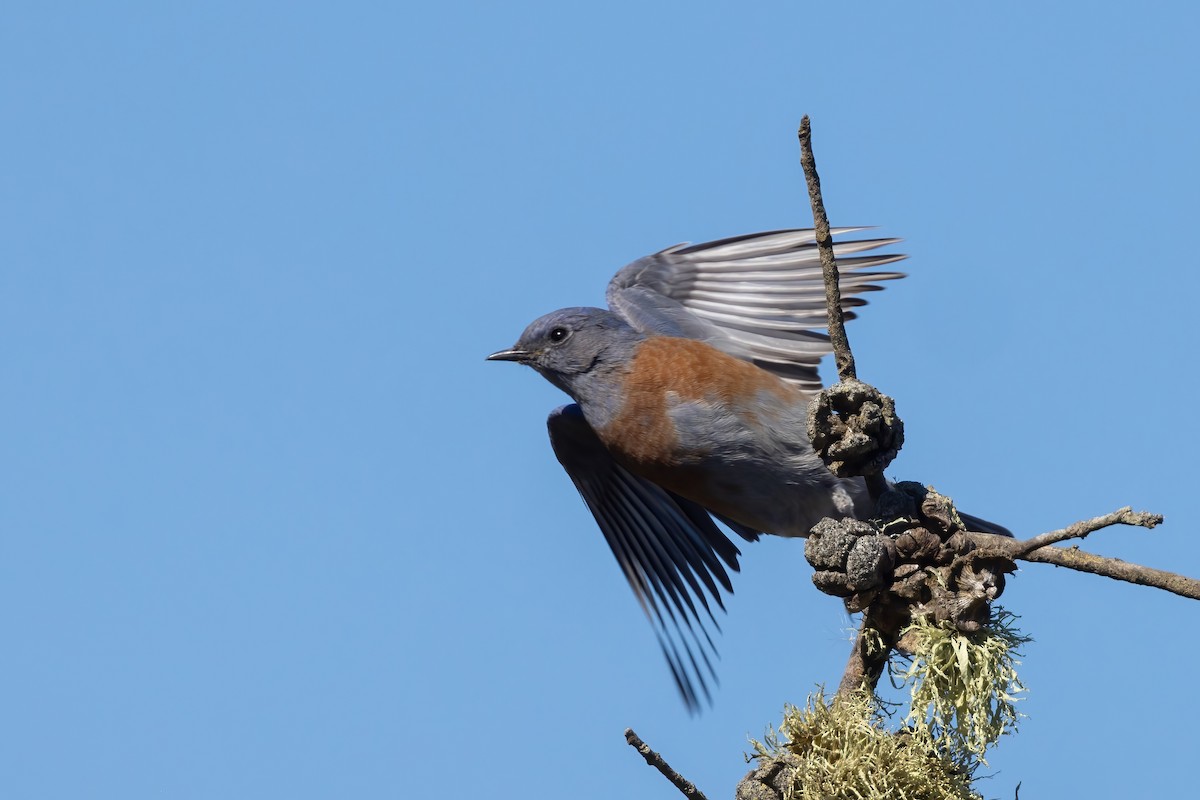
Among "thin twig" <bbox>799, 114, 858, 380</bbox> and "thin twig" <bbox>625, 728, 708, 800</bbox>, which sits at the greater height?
"thin twig" <bbox>799, 114, 858, 380</bbox>

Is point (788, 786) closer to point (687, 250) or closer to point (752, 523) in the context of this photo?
point (752, 523)

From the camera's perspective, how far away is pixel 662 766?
12.4 ft

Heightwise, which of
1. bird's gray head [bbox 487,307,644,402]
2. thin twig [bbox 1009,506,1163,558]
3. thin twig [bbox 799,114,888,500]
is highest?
bird's gray head [bbox 487,307,644,402]

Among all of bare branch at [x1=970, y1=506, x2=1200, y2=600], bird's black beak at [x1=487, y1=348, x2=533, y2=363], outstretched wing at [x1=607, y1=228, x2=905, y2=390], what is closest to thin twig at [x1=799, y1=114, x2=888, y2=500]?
bare branch at [x1=970, y1=506, x2=1200, y2=600]

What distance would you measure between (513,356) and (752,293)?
1445 mm

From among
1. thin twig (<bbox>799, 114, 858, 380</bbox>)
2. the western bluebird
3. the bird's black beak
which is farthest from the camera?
the bird's black beak

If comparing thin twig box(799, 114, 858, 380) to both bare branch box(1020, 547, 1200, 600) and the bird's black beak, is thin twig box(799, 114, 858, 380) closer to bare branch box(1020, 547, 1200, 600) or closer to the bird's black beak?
bare branch box(1020, 547, 1200, 600)

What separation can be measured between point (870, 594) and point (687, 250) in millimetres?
3643

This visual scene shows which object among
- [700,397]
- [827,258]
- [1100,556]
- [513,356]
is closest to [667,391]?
[700,397]

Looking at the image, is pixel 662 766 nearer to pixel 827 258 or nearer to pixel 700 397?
pixel 827 258

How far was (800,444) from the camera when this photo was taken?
674 cm

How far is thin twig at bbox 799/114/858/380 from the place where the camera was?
13.4 feet

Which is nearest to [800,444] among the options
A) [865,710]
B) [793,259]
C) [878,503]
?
[793,259]

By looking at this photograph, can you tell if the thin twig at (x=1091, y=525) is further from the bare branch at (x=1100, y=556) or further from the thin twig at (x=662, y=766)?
the thin twig at (x=662, y=766)
